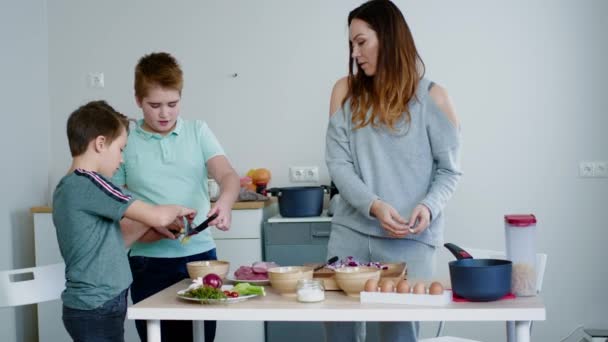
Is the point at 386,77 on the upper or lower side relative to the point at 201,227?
upper

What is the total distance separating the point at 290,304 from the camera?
1.66m

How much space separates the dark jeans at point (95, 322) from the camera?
5.93 ft

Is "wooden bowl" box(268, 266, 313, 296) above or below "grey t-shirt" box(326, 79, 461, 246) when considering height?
below

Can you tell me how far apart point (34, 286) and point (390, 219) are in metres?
0.94

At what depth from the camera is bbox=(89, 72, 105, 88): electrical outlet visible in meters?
4.09

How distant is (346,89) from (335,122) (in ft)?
0.35

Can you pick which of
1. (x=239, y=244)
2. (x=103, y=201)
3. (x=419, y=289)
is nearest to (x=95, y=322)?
(x=103, y=201)

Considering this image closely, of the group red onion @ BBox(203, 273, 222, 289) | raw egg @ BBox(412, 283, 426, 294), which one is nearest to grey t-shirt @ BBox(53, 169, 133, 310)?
red onion @ BBox(203, 273, 222, 289)

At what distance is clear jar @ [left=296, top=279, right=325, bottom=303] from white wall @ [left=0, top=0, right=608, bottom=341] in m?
2.26

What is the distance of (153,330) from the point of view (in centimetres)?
169

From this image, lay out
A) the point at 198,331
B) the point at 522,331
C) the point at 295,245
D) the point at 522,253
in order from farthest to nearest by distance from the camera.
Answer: the point at 295,245 → the point at 198,331 → the point at 522,253 → the point at 522,331

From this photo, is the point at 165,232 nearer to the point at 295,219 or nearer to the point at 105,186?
the point at 105,186

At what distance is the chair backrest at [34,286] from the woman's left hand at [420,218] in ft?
3.08

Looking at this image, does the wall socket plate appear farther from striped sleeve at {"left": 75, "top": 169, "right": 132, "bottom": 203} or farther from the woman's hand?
striped sleeve at {"left": 75, "top": 169, "right": 132, "bottom": 203}
